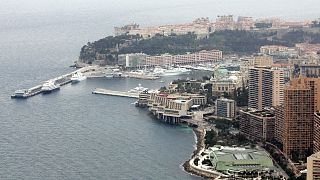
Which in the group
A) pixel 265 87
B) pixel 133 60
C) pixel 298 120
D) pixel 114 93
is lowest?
pixel 114 93

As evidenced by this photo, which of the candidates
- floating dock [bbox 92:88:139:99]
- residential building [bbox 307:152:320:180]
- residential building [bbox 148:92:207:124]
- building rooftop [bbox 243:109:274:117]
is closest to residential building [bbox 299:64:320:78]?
residential building [bbox 148:92:207:124]

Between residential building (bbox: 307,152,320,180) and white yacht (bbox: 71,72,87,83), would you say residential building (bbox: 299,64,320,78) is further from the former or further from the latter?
residential building (bbox: 307,152,320,180)

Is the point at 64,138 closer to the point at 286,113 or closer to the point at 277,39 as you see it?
the point at 286,113

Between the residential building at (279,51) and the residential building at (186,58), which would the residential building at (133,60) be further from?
the residential building at (279,51)

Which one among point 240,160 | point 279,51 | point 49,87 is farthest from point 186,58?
point 240,160

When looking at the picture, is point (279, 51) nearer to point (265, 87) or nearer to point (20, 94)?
point (265, 87)

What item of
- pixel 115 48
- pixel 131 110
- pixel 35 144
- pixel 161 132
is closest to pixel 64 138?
pixel 35 144
